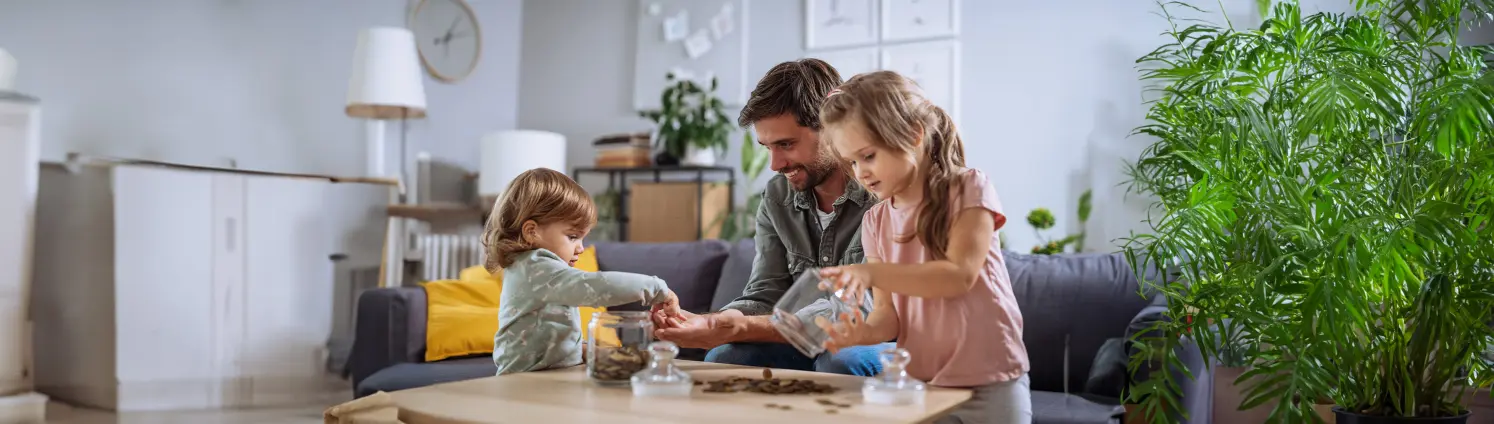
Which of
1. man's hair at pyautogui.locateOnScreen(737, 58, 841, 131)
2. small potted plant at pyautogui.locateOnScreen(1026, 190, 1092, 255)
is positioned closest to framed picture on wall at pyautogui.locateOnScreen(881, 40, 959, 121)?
small potted plant at pyautogui.locateOnScreen(1026, 190, 1092, 255)

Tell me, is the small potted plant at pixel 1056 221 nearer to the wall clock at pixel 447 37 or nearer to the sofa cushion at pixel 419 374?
the sofa cushion at pixel 419 374

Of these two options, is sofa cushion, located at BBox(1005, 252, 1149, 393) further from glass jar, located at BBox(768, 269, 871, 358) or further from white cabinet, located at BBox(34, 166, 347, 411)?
white cabinet, located at BBox(34, 166, 347, 411)

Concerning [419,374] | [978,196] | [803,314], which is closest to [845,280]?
[803,314]

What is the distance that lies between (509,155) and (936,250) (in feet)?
12.0

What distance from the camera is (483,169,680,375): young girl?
63.7 inches

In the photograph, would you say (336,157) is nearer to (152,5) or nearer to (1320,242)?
(152,5)

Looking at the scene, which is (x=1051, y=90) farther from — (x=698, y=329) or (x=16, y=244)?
(x=16, y=244)

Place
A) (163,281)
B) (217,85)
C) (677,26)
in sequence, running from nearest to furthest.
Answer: (163,281) < (217,85) < (677,26)

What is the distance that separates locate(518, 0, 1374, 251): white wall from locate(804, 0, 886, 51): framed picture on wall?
6cm

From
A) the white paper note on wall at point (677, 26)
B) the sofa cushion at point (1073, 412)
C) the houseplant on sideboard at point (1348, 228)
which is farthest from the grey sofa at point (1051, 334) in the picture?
the white paper note on wall at point (677, 26)

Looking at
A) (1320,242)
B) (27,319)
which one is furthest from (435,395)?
(27,319)

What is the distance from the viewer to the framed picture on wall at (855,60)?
4.82 m

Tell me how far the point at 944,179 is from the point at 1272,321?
1266 millimetres

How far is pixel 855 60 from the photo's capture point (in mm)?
4855
